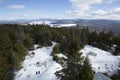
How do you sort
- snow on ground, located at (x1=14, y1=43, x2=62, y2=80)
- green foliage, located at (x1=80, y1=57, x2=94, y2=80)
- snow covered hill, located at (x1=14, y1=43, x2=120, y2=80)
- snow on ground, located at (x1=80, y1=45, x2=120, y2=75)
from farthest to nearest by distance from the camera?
snow on ground, located at (x1=80, y1=45, x2=120, y2=75), snow covered hill, located at (x1=14, y1=43, x2=120, y2=80), snow on ground, located at (x1=14, y1=43, x2=62, y2=80), green foliage, located at (x1=80, y1=57, x2=94, y2=80)

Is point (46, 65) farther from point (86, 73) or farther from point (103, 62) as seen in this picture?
point (86, 73)

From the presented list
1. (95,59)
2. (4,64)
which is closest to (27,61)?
(4,64)

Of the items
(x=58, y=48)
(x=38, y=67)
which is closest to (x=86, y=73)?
(x=38, y=67)

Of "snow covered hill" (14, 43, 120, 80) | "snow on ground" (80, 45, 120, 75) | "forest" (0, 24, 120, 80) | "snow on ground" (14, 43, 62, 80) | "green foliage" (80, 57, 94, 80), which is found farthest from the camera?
"snow on ground" (80, 45, 120, 75)

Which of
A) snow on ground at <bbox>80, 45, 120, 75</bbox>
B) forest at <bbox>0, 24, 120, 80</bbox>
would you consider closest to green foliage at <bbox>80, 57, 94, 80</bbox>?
forest at <bbox>0, 24, 120, 80</bbox>

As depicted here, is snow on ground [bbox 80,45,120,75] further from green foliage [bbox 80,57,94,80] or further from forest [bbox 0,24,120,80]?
green foliage [bbox 80,57,94,80]

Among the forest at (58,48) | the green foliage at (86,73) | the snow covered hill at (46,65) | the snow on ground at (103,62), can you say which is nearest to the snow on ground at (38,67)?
the snow covered hill at (46,65)

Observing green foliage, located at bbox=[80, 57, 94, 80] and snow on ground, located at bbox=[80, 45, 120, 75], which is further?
snow on ground, located at bbox=[80, 45, 120, 75]
